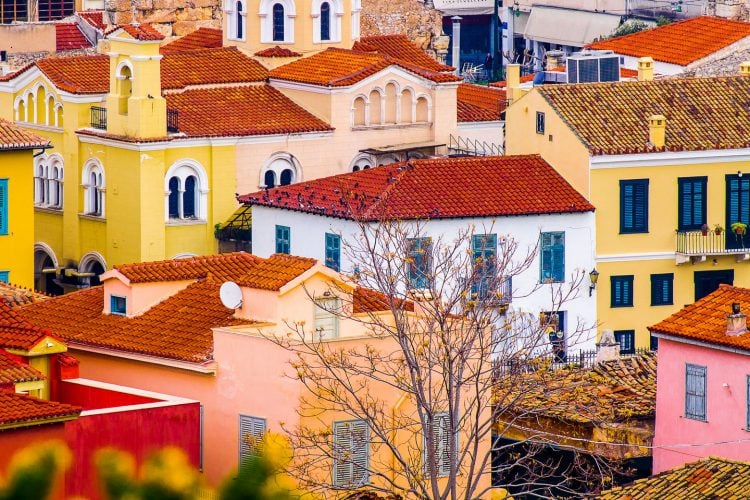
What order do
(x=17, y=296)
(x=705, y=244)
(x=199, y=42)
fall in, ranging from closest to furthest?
(x=17, y=296) < (x=705, y=244) < (x=199, y=42)

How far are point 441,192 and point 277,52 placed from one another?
535 inches

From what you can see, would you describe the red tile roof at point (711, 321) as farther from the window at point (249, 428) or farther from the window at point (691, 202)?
the window at point (691, 202)

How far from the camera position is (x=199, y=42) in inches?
2532

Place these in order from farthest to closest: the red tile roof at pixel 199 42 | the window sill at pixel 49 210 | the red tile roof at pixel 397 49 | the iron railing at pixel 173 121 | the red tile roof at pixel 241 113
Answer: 1. the red tile roof at pixel 199 42
2. the red tile roof at pixel 397 49
3. the window sill at pixel 49 210
4. the red tile roof at pixel 241 113
5. the iron railing at pixel 173 121

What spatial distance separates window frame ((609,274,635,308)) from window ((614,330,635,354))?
65 cm

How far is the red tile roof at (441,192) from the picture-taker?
45.4 m

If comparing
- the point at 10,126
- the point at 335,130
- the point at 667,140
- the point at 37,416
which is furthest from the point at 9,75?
the point at 37,416

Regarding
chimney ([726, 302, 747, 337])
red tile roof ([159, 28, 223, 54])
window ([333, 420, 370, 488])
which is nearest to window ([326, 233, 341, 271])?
chimney ([726, 302, 747, 337])

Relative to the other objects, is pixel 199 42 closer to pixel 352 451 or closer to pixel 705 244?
pixel 705 244

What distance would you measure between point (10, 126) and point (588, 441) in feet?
51.6

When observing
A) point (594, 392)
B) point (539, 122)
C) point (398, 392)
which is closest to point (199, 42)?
point (539, 122)

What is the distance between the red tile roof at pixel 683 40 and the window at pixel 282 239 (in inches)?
806

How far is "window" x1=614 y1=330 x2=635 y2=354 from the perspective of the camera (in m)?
46.8

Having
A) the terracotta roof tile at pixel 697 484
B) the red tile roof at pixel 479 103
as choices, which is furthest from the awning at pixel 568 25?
the terracotta roof tile at pixel 697 484
